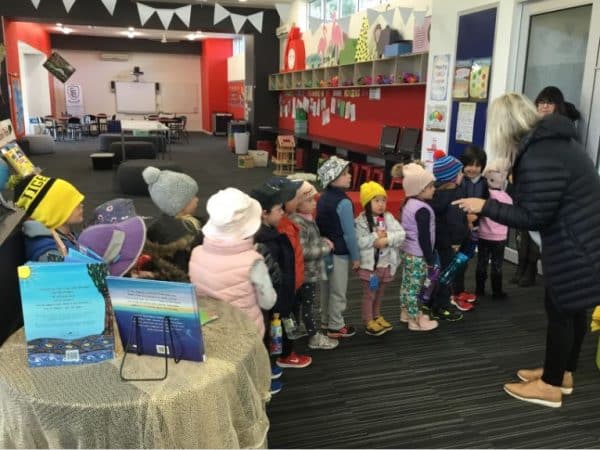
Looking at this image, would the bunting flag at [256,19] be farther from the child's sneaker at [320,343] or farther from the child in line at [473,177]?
the child's sneaker at [320,343]

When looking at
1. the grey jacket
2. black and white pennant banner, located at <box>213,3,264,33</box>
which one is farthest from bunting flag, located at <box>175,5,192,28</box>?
the grey jacket

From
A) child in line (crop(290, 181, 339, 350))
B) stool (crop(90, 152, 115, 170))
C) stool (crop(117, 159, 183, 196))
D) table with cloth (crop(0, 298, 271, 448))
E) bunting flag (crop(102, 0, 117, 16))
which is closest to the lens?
table with cloth (crop(0, 298, 271, 448))

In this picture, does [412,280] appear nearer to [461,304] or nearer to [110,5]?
[461,304]

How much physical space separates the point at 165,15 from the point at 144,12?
1.53ft

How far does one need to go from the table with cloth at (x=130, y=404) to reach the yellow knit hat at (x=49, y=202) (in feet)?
2.45

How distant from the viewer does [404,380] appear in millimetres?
2781

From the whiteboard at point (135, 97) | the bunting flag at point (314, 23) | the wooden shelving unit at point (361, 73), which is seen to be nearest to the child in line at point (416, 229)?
the wooden shelving unit at point (361, 73)

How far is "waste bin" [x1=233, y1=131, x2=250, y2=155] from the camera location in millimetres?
12633

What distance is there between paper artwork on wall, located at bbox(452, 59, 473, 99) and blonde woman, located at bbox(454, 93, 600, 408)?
259 centimetres

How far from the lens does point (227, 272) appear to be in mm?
2068

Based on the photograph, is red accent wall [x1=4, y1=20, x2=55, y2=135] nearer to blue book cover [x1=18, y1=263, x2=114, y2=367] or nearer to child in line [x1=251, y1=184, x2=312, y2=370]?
child in line [x1=251, y1=184, x2=312, y2=370]

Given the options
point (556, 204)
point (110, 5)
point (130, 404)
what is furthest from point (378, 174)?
point (110, 5)

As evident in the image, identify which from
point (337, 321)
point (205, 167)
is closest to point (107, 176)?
point (205, 167)

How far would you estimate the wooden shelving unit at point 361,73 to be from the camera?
6.61 m
